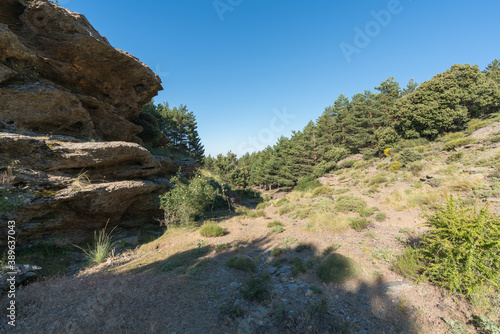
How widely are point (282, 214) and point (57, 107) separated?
14.5 m

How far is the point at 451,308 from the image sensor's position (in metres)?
3.24

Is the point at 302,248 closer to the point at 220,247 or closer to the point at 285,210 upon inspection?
the point at 220,247

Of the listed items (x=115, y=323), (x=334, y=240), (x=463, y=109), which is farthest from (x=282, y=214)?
(x=463, y=109)

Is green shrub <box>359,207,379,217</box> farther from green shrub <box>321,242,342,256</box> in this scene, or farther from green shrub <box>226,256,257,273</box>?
green shrub <box>226,256,257,273</box>

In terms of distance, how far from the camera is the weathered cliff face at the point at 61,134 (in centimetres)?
663

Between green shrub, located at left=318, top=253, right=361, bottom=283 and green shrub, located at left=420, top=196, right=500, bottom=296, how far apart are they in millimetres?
1562

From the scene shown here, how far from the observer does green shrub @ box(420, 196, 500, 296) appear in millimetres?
3271

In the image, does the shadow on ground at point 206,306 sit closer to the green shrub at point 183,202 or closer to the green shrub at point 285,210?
the green shrub at point 183,202

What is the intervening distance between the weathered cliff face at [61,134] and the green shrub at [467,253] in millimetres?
10767

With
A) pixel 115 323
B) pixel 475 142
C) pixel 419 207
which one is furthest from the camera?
pixel 475 142

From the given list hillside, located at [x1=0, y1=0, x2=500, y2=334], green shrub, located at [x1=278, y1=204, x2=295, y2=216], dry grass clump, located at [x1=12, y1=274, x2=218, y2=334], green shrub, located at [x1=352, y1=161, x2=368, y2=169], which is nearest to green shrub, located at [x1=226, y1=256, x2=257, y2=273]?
hillside, located at [x1=0, y1=0, x2=500, y2=334]

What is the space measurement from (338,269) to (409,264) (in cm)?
163

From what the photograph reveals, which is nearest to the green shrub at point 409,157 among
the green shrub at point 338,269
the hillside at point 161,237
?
the hillside at point 161,237

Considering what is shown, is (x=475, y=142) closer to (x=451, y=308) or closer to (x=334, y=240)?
(x=334, y=240)
